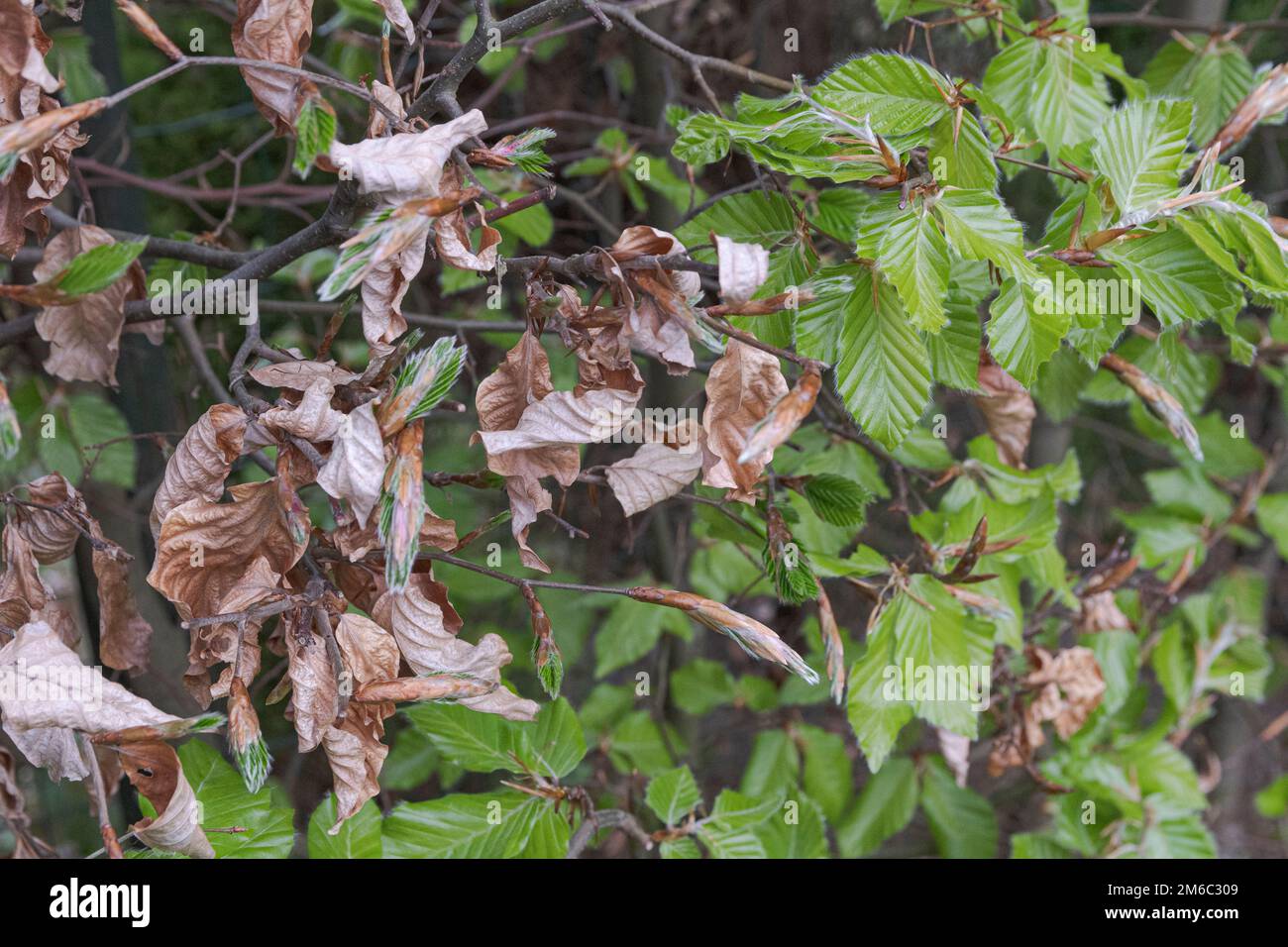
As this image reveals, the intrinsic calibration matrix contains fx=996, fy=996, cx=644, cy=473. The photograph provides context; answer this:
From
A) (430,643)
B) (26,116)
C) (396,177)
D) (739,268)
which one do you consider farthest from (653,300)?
(26,116)

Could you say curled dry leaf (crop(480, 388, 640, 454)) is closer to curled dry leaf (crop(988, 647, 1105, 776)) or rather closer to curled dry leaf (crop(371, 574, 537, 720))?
curled dry leaf (crop(371, 574, 537, 720))

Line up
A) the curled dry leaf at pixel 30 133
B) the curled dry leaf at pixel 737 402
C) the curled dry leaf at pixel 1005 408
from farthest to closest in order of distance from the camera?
1. the curled dry leaf at pixel 1005 408
2. the curled dry leaf at pixel 737 402
3. the curled dry leaf at pixel 30 133

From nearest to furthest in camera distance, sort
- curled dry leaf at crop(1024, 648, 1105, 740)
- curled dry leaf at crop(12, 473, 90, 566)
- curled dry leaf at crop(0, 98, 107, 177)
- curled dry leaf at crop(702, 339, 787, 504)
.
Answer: curled dry leaf at crop(0, 98, 107, 177) → curled dry leaf at crop(702, 339, 787, 504) → curled dry leaf at crop(12, 473, 90, 566) → curled dry leaf at crop(1024, 648, 1105, 740)

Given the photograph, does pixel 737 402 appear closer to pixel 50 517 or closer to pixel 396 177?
pixel 396 177

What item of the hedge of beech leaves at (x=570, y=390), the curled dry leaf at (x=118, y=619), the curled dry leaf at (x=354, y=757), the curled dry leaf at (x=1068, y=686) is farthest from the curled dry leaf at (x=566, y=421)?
the curled dry leaf at (x=1068, y=686)

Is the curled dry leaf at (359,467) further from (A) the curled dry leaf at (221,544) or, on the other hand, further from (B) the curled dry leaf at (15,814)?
(B) the curled dry leaf at (15,814)

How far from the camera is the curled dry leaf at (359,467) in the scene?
2.00 feet

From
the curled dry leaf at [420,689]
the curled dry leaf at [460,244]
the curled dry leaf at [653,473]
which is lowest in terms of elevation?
the curled dry leaf at [420,689]

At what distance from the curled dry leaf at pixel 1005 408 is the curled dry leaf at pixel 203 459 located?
2.21ft

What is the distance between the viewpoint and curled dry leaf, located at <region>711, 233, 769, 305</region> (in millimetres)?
626

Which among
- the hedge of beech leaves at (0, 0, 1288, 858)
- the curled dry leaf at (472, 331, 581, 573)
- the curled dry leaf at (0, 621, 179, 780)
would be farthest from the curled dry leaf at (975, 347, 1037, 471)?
the curled dry leaf at (0, 621, 179, 780)

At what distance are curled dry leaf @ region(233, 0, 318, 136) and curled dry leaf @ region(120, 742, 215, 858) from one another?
0.45 metres

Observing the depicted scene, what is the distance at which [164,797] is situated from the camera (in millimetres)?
680

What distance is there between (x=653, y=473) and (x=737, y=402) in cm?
9
